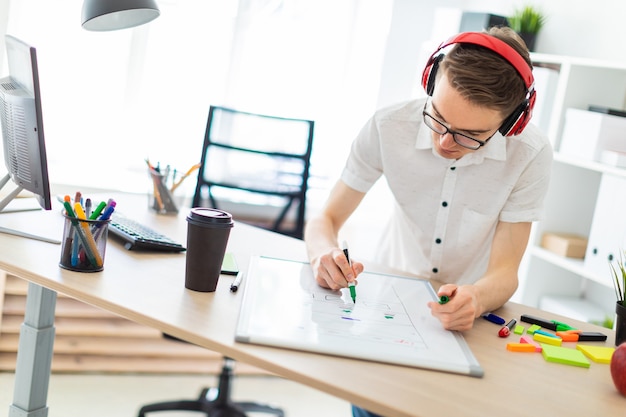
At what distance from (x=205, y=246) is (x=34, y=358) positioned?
0.55m

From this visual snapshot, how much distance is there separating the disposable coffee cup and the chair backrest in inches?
46.0

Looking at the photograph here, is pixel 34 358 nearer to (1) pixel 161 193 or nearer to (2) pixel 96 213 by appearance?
(2) pixel 96 213

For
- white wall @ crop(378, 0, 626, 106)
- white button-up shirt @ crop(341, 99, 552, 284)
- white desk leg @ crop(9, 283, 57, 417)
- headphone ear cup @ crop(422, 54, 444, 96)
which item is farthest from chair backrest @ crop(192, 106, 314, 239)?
headphone ear cup @ crop(422, 54, 444, 96)

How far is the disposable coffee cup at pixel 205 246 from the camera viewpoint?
135 cm

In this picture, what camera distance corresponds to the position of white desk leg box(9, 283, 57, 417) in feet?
5.25

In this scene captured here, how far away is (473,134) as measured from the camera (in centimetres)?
144

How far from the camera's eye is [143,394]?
8.80ft

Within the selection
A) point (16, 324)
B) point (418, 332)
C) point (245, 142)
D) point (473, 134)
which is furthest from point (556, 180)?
point (16, 324)

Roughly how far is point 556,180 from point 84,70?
193 centimetres

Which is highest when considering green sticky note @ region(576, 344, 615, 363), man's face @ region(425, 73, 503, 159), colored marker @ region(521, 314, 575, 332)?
man's face @ region(425, 73, 503, 159)

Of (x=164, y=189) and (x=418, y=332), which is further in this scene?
(x=164, y=189)

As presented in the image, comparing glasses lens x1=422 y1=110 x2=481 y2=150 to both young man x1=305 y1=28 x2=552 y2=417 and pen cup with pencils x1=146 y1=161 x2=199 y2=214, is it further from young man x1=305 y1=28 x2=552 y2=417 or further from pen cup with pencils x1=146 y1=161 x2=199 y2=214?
pen cup with pencils x1=146 y1=161 x2=199 y2=214

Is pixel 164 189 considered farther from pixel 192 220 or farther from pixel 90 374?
pixel 90 374

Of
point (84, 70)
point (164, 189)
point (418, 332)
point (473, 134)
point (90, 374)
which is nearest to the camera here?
point (418, 332)
